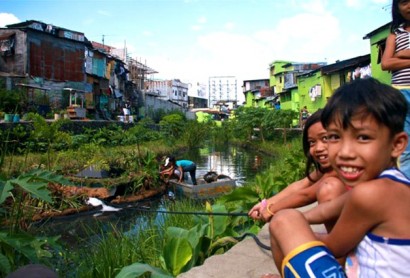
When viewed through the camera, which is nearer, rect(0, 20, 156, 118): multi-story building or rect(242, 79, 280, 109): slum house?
rect(0, 20, 156, 118): multi-story building

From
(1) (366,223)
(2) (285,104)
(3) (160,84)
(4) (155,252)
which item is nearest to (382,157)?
(1) (366,223)

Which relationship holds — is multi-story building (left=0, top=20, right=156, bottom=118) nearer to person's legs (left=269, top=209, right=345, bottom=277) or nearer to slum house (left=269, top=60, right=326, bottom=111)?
slum house (left=269, top=60, right=326, bottom=111)

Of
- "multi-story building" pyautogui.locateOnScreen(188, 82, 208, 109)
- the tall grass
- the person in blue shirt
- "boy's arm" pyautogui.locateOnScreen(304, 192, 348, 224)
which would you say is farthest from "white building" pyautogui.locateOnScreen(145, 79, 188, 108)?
"boy's arm" pyautogui.locateOnScreen(304, 192, 348, 224)

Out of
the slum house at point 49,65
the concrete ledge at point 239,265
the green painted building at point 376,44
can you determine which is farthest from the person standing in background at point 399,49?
the slum house at point 49,65

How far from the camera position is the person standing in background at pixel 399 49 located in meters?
2.27

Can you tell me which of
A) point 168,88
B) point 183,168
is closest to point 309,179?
point 183,168

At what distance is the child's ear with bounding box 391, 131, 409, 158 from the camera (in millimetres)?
1200

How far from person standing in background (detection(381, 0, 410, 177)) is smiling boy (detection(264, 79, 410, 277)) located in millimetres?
1230

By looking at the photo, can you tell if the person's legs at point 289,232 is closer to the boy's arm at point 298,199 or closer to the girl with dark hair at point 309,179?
the girl with dark hair at point 309,179

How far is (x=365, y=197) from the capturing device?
1097mm

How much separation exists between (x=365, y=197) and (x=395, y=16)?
171 centimetres

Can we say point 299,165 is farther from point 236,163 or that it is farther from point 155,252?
point 236,163

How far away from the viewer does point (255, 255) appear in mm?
2340

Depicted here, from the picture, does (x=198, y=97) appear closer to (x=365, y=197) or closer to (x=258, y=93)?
(x=258, y=93)
